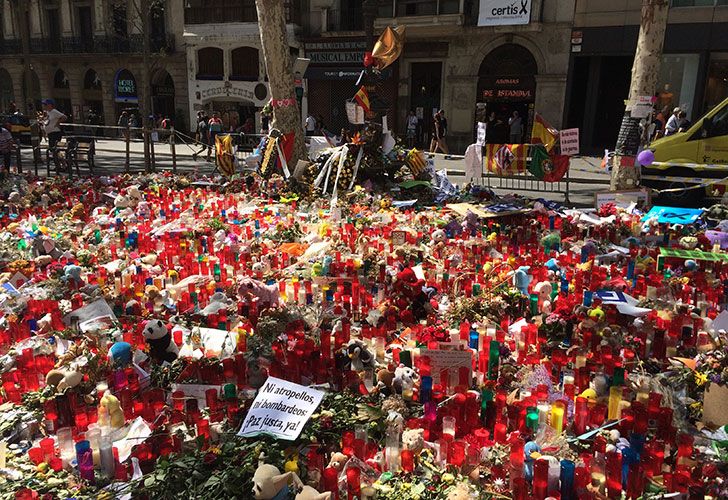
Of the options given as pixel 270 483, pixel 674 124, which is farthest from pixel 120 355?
pixel 674 124

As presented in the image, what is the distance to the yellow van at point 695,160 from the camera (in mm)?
10234

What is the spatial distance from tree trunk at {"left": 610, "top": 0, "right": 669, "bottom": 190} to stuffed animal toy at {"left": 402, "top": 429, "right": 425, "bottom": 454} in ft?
29.3

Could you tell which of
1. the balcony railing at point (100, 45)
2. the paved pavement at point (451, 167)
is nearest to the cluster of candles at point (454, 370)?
the paved pavement at point (451, 167)

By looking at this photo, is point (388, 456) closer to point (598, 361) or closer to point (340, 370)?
point (340, 370)

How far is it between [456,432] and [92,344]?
8.62ft

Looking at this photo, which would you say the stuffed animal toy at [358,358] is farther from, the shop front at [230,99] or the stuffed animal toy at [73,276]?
the shop front at [230,99]

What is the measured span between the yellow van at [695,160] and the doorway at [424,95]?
1270 centimetres

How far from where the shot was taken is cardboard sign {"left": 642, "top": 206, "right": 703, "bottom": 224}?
7.74 meters

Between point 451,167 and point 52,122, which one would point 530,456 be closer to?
point 451,167

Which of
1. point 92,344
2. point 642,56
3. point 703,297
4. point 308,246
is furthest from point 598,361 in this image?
point 642,56

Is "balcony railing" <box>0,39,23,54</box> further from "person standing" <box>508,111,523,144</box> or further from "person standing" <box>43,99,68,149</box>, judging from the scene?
"person standing" <box>508,111,523,144</box>

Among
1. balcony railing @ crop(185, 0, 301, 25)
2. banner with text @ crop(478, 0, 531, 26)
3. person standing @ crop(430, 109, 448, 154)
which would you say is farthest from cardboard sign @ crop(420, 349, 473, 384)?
balcony railing @ crop(185, 0, 301, 25)

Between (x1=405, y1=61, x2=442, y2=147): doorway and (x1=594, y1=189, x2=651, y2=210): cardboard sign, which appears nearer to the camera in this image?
(x1=594, y1=189, x2=651, y2=210): cardboard sign

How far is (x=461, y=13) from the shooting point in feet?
68.6
